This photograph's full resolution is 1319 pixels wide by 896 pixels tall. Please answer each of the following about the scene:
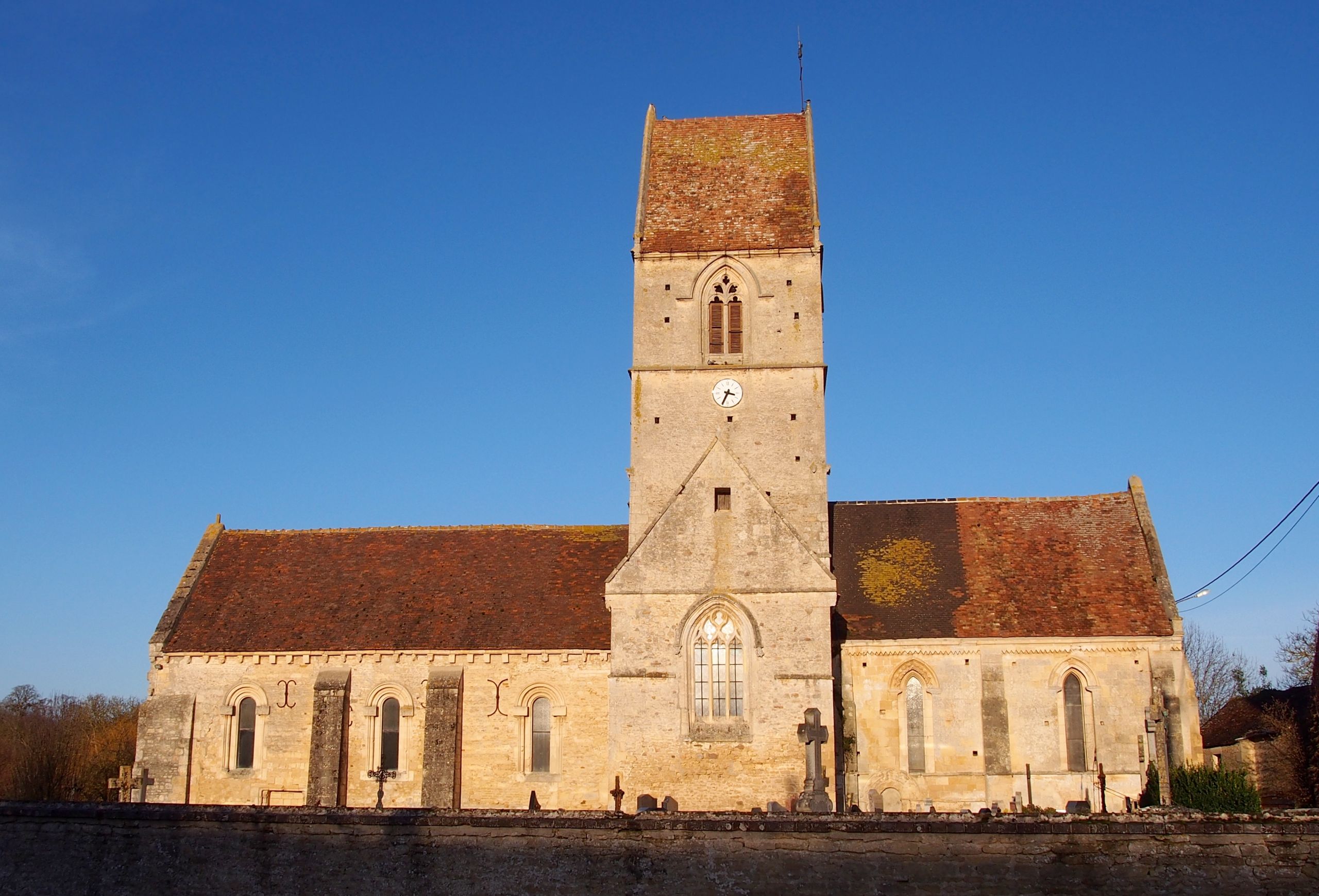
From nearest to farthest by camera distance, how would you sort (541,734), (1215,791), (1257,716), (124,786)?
(1215,791) < (541,734) < (124,786) < (1257,716)

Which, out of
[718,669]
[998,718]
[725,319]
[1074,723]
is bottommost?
[1074,723]

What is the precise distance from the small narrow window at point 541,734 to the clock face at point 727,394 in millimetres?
9648

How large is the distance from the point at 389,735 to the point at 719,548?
1118 cm

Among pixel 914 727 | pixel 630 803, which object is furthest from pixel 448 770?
pixel 914 727

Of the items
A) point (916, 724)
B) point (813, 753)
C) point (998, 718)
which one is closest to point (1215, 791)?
point (998, 718)

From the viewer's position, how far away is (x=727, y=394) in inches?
1342

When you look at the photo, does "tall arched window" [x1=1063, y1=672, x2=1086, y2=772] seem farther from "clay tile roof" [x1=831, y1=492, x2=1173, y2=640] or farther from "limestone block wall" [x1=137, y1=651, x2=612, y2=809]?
"limestone block wall" [x1=137, y1=651, x2=612, y2=809]

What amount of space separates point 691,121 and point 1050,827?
2801 cm

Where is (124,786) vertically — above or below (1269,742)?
below

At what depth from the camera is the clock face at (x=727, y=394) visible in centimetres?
3400

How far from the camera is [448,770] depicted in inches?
1286

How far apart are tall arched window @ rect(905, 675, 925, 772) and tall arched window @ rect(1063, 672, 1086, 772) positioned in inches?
148

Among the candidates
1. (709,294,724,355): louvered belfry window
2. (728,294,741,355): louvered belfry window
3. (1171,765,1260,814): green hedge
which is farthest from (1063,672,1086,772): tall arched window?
(709,294,724,355): louvered belfry window

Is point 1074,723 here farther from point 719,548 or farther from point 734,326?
point 734,326
